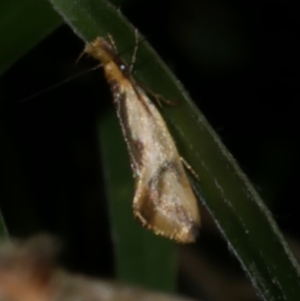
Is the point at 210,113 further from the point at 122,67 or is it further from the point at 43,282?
the point at 43,282

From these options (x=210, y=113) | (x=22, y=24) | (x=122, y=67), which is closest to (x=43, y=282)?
(x=22, y=24)

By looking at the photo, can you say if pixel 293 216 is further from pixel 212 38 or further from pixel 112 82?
pixel 112 82

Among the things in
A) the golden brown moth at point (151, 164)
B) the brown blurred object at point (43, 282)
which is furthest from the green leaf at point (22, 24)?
the brown blurred object at point (43, 282)

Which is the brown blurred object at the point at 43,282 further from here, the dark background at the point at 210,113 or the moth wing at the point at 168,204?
the dark background at the point at 210,113

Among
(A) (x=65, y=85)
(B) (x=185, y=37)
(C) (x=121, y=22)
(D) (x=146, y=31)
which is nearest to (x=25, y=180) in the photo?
(A) (x=65, y=85)

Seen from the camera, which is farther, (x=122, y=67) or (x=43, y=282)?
(x=122, y=67)

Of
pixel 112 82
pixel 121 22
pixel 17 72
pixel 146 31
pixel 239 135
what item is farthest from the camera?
pixel 239 135

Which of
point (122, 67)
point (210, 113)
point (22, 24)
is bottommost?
point (210, 113)
